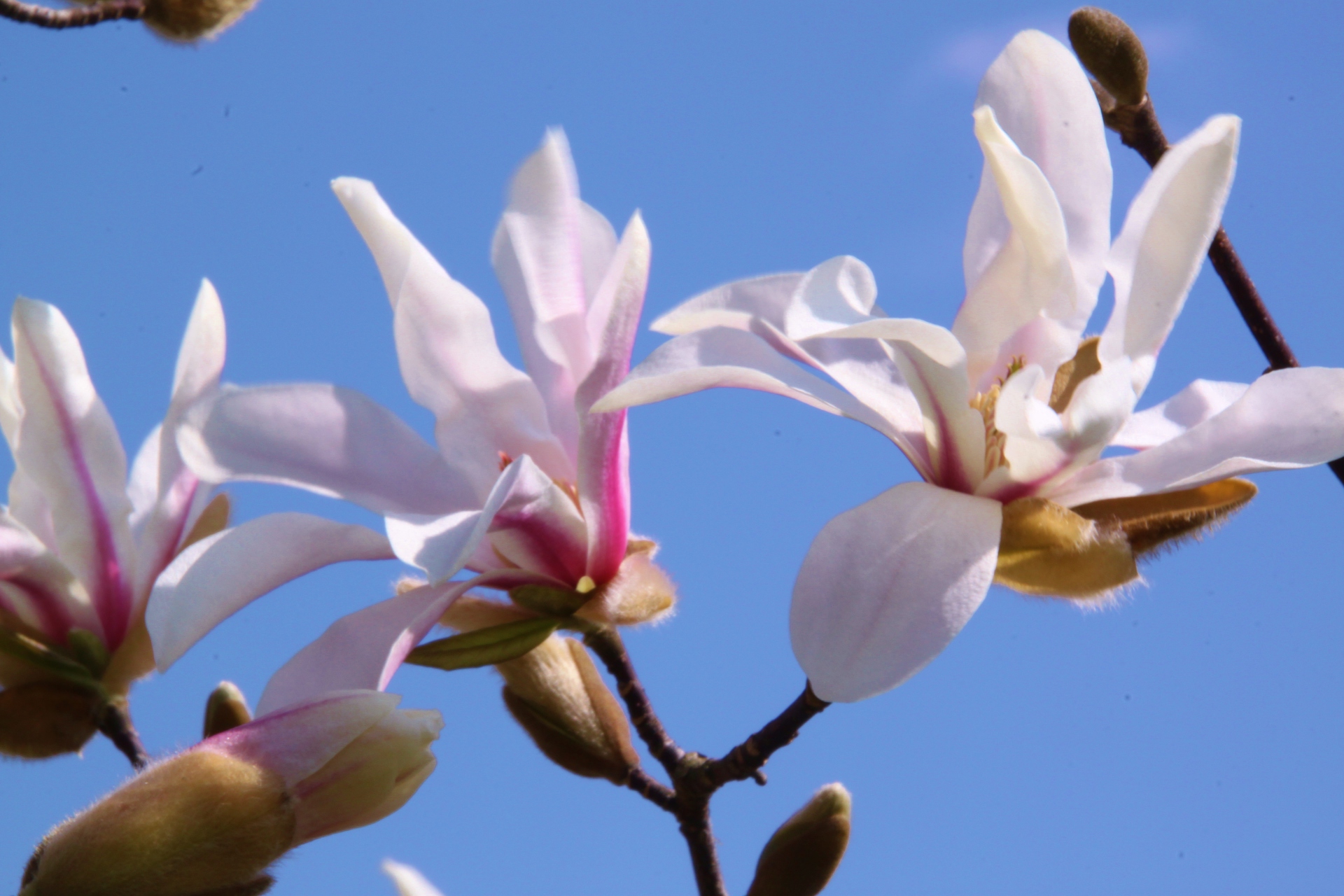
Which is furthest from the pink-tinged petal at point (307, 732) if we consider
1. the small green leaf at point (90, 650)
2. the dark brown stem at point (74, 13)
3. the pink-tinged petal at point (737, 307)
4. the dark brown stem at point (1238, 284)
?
the dark brown stem at point (74, 13)

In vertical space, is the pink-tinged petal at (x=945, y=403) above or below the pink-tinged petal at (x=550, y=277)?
below

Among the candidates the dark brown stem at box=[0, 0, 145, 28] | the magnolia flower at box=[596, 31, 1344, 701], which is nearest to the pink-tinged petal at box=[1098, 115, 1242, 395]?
the magnolia flower at box=[596, 31, 1344, 701]

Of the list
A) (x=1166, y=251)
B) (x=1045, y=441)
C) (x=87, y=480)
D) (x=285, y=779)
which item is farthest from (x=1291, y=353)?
(x=87, y=480)

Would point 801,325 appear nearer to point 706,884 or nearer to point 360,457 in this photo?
point 360,457

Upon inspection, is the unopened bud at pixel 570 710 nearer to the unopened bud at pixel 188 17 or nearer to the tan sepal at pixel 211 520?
the tan sepal at pixel 211 520

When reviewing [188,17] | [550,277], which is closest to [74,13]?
[188,17]

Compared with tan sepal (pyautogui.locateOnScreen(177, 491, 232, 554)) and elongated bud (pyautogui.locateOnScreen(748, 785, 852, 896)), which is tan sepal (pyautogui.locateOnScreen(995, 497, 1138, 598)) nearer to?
elongated bud (pyautogui.locateOnScreen(748, 785, 852, 896))

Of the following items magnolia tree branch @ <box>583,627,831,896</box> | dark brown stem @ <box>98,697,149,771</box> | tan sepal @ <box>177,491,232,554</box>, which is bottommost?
magnolia tree branch @ <box>583,627,831,896</box>
